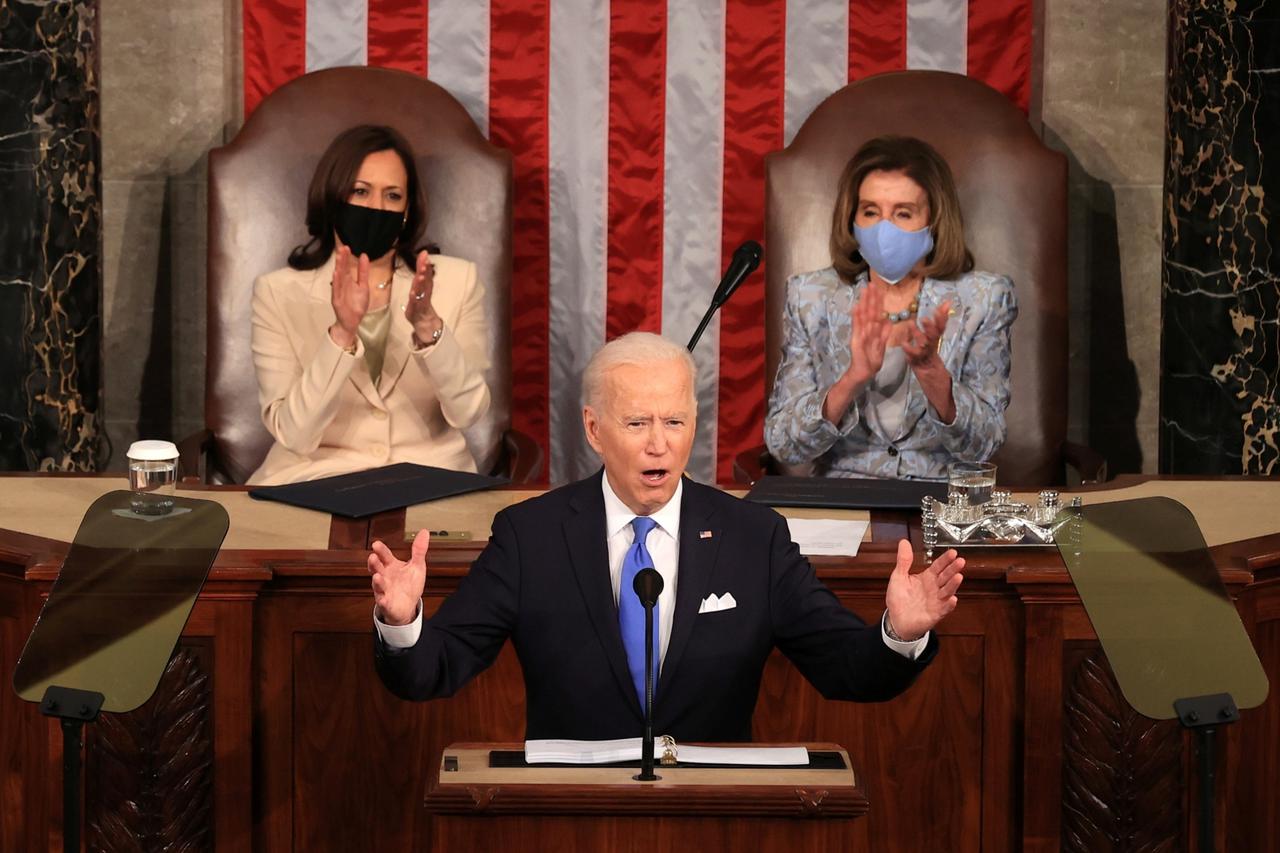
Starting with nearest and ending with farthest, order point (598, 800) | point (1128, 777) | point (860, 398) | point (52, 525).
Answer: point (598, 800) < point (1128, 777) < point (52, 525) < point (860, 398)

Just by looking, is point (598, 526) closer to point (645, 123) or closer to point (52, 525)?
point (52, 525)

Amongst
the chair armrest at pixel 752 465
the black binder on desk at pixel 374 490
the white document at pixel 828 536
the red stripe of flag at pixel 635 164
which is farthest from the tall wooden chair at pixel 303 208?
the white document at pixel 828 536

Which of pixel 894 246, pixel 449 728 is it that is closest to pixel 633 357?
pixel 449 728

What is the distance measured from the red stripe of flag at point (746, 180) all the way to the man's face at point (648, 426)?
2.52 metres

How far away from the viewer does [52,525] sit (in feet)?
11.2

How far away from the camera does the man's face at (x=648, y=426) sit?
273 cm

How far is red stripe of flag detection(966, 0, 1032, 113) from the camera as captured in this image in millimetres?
5211

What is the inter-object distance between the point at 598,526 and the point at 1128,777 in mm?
1041

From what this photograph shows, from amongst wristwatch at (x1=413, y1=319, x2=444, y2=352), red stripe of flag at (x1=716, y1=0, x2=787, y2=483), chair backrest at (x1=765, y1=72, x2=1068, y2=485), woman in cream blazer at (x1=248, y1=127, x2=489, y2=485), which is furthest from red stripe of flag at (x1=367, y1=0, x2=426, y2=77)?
chair backrest at (x1=765, y1=72, x2=1068, y2=485)

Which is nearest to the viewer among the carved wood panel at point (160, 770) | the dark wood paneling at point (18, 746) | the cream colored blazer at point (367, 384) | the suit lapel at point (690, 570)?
the suit lapel at point (690, 570)

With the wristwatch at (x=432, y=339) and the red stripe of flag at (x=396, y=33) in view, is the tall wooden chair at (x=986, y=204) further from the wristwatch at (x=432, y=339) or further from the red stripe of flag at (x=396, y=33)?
the red stripe of flag at (x=396, y=33)

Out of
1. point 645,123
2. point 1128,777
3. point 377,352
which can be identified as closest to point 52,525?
point 377,352

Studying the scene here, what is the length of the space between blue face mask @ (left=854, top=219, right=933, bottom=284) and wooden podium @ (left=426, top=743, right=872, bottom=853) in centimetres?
285

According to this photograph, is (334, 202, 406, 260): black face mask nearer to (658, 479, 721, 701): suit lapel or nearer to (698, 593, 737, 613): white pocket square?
(658, 479, 721, 701): suit lapel
